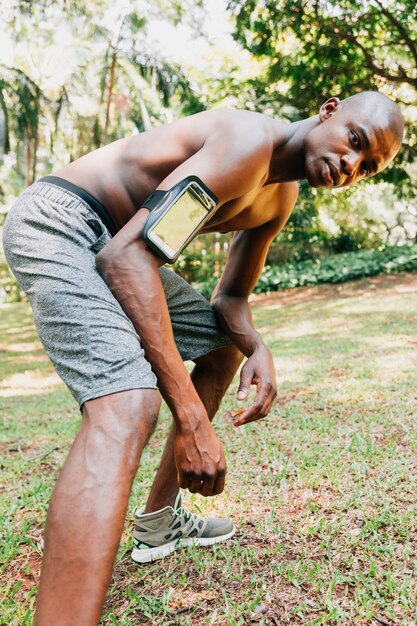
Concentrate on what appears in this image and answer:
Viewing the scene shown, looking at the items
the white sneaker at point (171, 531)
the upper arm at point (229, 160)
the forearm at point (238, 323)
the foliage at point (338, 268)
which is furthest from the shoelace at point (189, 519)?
the foliage at point (338, 268)

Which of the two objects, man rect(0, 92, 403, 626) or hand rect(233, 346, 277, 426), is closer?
man rect(0, 92, 403, 626)

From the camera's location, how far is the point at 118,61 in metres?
12.7

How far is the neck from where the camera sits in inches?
80.2

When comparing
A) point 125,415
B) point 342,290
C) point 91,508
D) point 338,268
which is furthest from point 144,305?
point 338,268

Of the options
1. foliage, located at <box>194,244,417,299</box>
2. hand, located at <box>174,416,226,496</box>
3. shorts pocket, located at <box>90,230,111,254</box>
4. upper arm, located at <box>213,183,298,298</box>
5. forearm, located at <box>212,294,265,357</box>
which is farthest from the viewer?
foliage, located at <box>194,244,417,299</box>

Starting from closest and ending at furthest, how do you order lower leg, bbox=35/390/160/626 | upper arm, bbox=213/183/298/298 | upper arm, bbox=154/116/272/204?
lower leg, bbox=35/390/160/626, upper arm, bbox=154/116/272/204, upper arm, bbox=213/183/298/298

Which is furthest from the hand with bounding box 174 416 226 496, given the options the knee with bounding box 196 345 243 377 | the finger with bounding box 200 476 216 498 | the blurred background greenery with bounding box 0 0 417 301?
the blurred background greenery with bounding box 0 0 417 301

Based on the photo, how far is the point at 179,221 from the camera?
162 cm

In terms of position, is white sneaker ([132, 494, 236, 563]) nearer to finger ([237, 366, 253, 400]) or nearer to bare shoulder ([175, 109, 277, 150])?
finger ([237, 366, 253, 400])

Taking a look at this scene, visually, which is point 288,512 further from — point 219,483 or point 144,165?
point 144,165

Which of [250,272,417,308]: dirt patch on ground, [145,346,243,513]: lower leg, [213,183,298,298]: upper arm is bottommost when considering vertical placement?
[250,272,417,308]: dirt patch on ground

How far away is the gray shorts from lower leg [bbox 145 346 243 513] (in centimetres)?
79

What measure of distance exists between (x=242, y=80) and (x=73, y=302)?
1319 centimetres

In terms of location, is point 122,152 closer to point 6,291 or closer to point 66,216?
point 66,216
